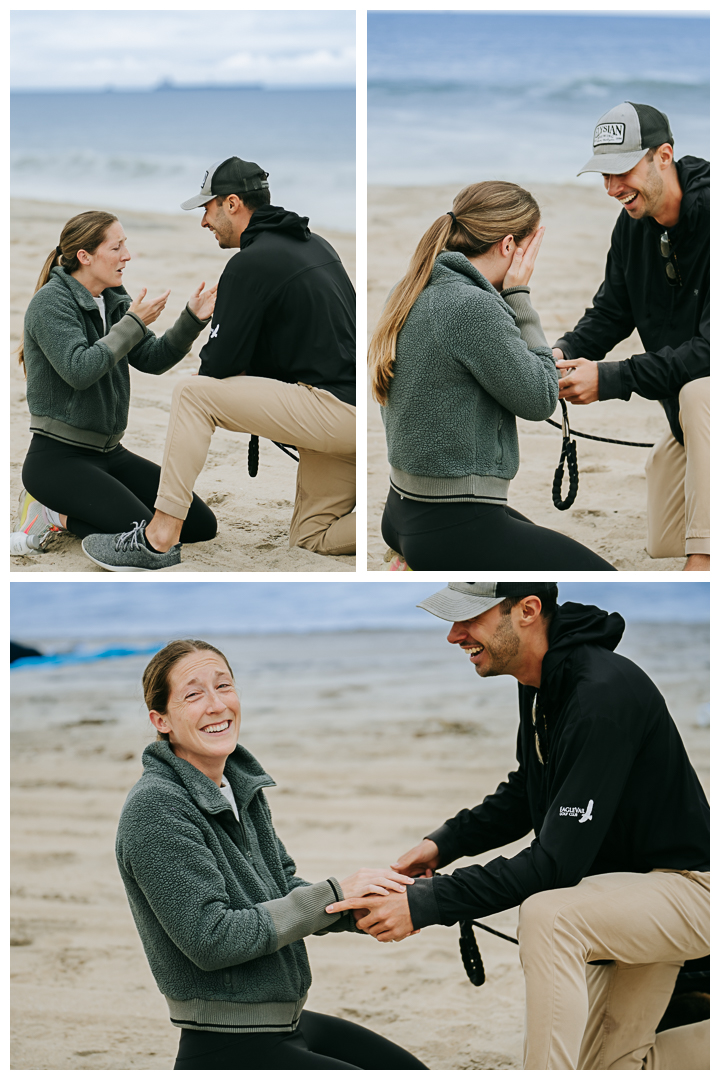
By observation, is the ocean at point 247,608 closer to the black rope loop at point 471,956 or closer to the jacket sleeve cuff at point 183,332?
the jacket sleeve cuff at point 183,332

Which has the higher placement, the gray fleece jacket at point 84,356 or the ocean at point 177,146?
the ocean at point 177,146

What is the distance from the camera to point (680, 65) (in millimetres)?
12781

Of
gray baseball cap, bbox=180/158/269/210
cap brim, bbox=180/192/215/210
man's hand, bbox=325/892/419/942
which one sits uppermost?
gray baseball cap, bbox=180/158/269/210

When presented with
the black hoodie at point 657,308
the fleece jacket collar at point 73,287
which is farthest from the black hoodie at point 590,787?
the fleece jacket collar at point 73,287

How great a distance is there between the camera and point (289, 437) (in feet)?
10.4

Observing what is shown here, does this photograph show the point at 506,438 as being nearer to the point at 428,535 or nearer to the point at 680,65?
the point at 428,535

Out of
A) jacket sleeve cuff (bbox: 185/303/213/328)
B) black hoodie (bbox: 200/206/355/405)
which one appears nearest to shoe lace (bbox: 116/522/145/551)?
black hoodie (bbox: 200/206/355/405)

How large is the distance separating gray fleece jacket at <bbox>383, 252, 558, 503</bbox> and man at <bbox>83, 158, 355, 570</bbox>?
15.3 inches

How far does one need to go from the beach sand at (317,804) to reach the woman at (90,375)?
181cm

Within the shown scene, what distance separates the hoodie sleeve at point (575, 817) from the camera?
8.14 feet

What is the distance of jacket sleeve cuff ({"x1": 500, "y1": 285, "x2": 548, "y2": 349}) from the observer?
276 centimetres

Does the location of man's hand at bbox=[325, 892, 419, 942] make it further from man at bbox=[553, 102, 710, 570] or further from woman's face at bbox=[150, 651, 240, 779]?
man at bbox=[553, 102, 710, 570]

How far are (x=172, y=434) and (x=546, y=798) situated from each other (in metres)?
1.39

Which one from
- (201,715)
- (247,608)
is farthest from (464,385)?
(247,608)
